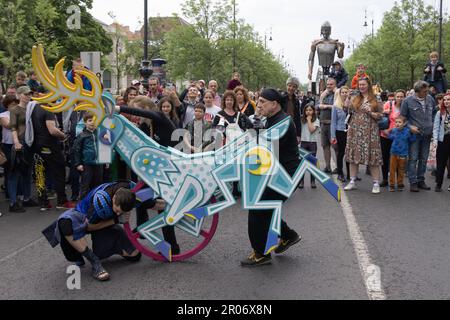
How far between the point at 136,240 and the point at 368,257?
239 cm

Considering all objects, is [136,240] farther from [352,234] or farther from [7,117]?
[7,117]

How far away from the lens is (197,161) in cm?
512

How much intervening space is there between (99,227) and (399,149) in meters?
6.07

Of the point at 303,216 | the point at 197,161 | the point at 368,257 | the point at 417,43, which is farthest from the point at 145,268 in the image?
the point at 417,43

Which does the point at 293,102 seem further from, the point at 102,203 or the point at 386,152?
the point at 102,203

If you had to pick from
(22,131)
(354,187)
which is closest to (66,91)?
(22,131)

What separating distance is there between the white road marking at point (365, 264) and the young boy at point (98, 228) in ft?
7.24

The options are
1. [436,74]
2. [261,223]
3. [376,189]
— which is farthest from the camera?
[436,74]

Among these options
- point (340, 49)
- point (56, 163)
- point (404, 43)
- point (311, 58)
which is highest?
point (404, 43)

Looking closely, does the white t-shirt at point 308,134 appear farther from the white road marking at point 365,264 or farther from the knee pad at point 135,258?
the knee pad at point 135,258

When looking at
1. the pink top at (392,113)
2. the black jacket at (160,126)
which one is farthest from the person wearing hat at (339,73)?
the black jacket at (160,126)

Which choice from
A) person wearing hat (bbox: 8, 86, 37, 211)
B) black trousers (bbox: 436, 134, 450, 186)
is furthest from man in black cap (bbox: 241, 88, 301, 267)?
black trousers (bbox: 436, 134, 450, 186)

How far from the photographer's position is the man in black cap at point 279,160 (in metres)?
5.15

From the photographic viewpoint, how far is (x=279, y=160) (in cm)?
523
